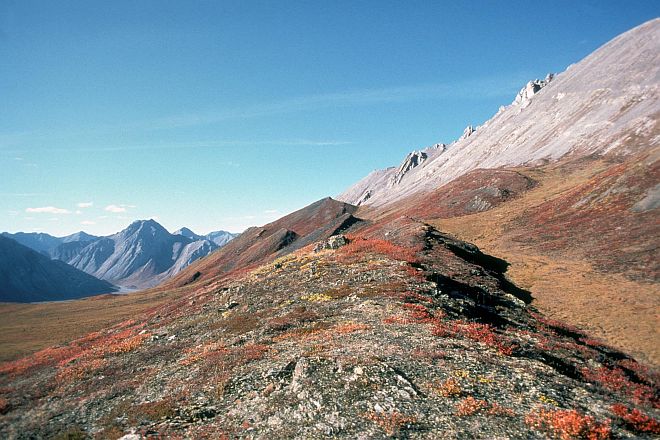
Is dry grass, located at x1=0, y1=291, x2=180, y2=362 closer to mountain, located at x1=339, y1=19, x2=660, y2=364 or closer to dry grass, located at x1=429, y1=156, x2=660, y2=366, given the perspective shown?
dry grass, located at x1=429, y1=156, x2=660, y2=366

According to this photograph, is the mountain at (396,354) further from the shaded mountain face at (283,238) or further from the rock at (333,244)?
the shaded mountain face at (283,238)

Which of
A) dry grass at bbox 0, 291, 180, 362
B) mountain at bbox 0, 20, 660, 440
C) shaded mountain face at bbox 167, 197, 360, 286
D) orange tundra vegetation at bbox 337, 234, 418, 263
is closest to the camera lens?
mountain at bbox 0, 20, 660, 440

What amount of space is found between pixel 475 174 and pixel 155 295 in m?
126

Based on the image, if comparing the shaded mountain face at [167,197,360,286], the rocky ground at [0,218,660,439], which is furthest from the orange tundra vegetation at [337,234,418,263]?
the shaded mountain face at [167,197,360,286]

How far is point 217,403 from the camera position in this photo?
19.8 meters

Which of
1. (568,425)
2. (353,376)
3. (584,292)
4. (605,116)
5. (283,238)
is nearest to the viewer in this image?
(568,425)

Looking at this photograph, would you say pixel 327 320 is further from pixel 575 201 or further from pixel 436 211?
pixel 436 211

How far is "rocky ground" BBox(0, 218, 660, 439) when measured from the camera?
16359mm

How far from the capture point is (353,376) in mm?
19953

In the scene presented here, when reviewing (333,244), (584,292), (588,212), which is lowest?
(584,292)

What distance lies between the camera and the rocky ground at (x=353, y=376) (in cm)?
1636

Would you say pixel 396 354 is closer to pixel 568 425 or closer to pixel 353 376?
pixel 353 376

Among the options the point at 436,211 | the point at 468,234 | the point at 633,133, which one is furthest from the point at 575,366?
the point at 633,133

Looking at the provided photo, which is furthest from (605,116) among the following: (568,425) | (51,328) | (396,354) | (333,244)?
(51,328)
